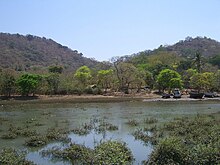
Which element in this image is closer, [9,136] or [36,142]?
[36,142]

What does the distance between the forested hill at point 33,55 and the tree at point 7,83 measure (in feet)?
161

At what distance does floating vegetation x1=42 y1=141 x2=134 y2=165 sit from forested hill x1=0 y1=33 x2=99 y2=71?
10150 centimetres

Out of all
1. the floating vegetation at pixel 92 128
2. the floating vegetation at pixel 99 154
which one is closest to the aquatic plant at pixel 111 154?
the floating vegetation at pixel 99 154

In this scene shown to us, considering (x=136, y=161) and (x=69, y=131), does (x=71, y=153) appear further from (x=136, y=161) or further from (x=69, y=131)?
(x=69, y=131)

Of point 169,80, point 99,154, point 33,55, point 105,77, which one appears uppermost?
point 33,55

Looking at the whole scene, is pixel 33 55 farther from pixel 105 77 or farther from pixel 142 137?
pixel 142 137

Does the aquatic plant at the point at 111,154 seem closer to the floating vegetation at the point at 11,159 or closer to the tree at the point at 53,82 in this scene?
the floating vegetation at the point at 11,159

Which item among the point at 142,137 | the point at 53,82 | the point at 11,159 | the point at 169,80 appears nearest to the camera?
the point at 11,159

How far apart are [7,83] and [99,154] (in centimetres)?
5367

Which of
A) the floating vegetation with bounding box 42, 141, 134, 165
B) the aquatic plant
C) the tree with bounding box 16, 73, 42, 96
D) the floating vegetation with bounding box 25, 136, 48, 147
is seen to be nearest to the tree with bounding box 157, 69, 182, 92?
the tree with bounding box 16, 73, 42, 96

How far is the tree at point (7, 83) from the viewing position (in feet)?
216

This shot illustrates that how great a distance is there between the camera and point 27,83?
6488 centimetres

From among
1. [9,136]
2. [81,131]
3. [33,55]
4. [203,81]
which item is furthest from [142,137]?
[33,55]

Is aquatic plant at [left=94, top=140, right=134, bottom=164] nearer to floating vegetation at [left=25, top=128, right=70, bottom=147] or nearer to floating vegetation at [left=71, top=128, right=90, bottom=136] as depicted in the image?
floating vegetation at [left=25, top=128, right=70, bottom=147]
